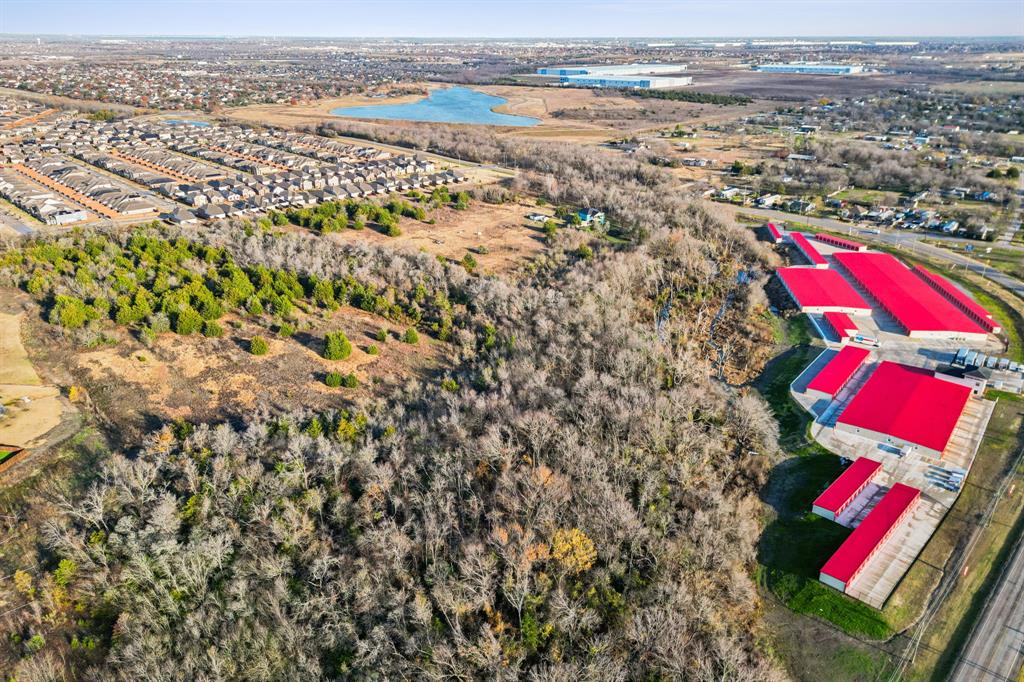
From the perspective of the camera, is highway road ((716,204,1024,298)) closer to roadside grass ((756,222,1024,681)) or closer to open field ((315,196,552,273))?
roadside grass ((756,222,1024,681))

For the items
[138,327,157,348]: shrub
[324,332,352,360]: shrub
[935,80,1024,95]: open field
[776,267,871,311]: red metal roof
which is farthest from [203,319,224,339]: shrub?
[935,80,1024,95]: open field

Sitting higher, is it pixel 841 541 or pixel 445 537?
pixel 445 537

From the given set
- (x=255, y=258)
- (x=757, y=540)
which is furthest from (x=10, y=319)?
(x=757, y=540)

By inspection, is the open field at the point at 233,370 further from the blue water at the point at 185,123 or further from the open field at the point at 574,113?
the blue water at the point at 185,123

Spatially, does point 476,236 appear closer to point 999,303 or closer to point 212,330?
point 212,330

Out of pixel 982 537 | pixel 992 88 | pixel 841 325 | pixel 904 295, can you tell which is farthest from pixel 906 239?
pixel 992 88

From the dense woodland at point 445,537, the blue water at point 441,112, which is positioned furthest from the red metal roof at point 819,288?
A: the blue water at point 441,112

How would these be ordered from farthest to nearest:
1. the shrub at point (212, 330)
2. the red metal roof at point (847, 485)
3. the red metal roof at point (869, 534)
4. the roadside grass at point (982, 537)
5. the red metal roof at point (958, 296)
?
1. the red metal roof at point (958, 296)
2. the shrub at point (212, 330)
3. the red metal roof at point (847, 485)
4. the red metal roof at point (869, 534)
5. the roadside grass at point (982, 537)
